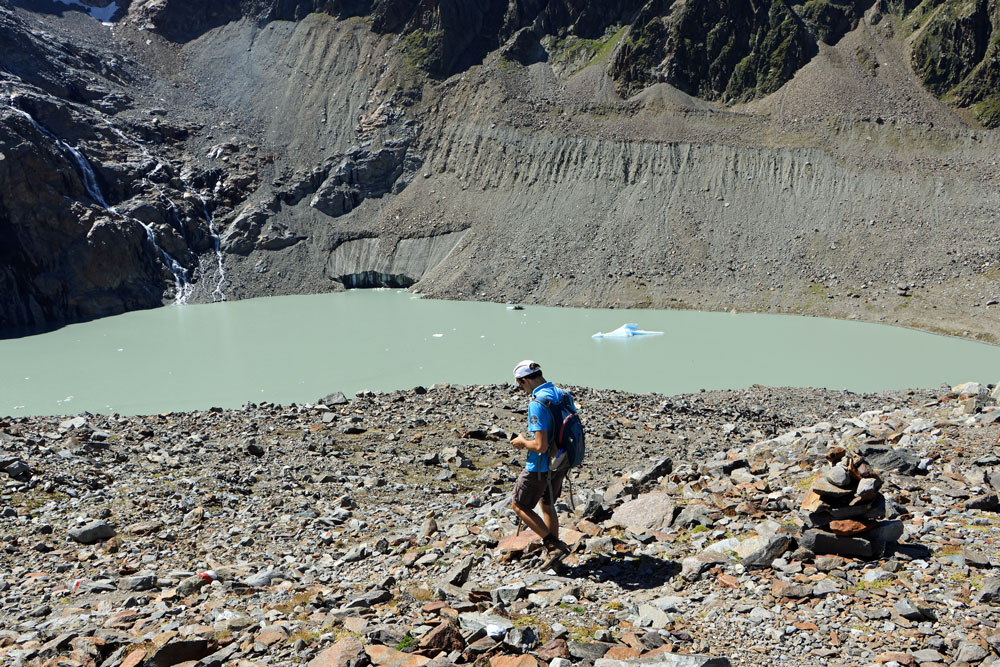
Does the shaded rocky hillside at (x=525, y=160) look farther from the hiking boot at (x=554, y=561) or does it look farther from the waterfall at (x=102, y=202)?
the hiking boot at (x=554, y=561)

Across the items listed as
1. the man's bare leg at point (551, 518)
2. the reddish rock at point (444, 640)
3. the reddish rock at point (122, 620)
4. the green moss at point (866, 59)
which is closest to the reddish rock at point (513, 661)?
the reddish rock at point (444, 640)

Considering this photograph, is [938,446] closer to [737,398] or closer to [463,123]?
[737,398]

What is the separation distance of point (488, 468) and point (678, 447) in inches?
159

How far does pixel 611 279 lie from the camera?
42.3 m

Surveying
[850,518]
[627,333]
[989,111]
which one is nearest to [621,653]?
[850,518]

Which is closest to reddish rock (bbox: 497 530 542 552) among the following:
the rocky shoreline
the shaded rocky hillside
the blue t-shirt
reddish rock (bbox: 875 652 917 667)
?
the rocky shoreline

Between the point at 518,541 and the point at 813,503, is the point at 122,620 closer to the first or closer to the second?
the point at 518,541

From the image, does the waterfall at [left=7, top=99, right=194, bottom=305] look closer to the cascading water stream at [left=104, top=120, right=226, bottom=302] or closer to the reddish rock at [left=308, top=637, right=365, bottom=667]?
the cascading water stream at [left=104, top=120, right=226, bottom=302]

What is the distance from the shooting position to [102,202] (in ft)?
162

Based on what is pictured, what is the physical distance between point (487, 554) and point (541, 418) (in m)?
1.81

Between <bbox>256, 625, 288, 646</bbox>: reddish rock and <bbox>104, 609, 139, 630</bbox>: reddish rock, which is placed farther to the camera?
<bbox>104, 609, 139, 630</bbox>: reddish rock

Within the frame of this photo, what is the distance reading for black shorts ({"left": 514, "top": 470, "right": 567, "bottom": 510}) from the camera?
6.73m

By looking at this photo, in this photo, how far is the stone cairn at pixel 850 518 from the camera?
20.6 feet

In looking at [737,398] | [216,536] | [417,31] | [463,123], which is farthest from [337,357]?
[417,31]
